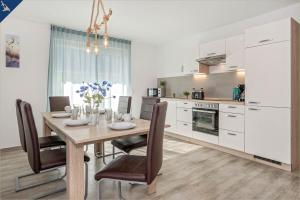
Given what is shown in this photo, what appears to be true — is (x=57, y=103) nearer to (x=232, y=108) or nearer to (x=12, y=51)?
(x=12, y=51)

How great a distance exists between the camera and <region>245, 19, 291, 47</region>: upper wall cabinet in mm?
2617

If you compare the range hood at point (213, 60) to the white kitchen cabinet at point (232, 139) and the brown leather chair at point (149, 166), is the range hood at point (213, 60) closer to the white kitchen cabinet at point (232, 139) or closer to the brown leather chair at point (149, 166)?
the white kitchen cabinet at point (232, 139)

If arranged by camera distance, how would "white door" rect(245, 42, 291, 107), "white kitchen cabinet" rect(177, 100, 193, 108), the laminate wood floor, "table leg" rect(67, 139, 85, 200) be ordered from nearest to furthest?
1. "table leg" rect(67, 139, 85, 200)
2. the laminate wood floor
3. "white door" rect(245, 42, 291, 107)
4. "white kitchen cabinet" rect(177, 100, 193, 108)

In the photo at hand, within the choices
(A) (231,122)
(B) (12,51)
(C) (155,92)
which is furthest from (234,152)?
(B) (12,51)

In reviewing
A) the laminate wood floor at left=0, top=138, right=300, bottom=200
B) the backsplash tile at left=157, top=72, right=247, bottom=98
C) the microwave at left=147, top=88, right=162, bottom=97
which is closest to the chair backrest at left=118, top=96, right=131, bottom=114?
the laminate wood floor at left=0, top=138, right=300, bottom=200

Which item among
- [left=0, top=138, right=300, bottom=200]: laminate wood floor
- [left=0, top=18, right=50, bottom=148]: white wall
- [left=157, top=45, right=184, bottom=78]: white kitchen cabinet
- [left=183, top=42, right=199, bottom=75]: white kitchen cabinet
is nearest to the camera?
[left=0, top=138, right=300, bottom=200]: laminate wood floor

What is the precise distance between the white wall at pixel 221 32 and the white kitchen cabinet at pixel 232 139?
2001 millimetres

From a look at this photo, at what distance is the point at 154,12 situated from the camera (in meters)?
3.25

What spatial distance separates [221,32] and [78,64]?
323cm

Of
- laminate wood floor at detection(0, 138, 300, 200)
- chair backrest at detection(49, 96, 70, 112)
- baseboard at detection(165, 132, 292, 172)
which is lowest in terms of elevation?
laminate wood floor at detection(0, 138, 300, 200)

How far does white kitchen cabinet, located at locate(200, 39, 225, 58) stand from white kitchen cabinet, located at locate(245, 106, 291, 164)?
1334mm

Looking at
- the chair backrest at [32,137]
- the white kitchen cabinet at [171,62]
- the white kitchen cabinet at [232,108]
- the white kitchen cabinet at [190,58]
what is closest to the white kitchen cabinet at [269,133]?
the white kitchen cabinet at [232,108]

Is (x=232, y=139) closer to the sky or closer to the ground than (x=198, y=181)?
closer to the sky

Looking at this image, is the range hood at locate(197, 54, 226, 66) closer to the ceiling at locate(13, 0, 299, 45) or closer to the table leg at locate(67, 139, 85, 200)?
the ceiling at locate(13, 0, 299, 45)
